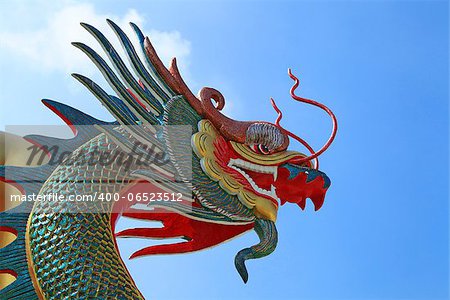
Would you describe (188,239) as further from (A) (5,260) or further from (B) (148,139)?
(A) (5,260)

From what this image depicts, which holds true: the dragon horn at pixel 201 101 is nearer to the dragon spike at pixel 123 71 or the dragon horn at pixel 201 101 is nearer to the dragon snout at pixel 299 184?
the dragon spike at pixel 123 71

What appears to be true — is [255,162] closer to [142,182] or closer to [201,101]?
[201,101]

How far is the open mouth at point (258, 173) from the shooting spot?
442 cm

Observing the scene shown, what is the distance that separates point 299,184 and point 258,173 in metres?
0.30

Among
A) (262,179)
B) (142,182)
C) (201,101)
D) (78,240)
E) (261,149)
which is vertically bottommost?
(78,240)

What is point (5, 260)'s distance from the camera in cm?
387

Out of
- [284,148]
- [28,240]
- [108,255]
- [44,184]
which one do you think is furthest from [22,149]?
[284,148]

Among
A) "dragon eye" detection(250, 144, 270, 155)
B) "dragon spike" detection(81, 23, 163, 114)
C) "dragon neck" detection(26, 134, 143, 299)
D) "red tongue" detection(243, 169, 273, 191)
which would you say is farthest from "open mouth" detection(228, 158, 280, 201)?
"dragon neck" detection(26, 134, 143, 299)

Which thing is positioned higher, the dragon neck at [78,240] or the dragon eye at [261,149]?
the dragon eye at [261,149]

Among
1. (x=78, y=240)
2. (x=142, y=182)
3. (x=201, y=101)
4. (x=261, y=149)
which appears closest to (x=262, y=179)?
(x=261, y=149)

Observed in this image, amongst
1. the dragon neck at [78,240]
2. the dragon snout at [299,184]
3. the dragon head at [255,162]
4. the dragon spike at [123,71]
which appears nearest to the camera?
the dragon neck at [78,240]

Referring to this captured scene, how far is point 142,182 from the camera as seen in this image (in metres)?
4.22

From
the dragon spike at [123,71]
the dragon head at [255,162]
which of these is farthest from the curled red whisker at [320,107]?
the dragon spike at [123,71]

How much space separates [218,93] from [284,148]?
0.59 meters
